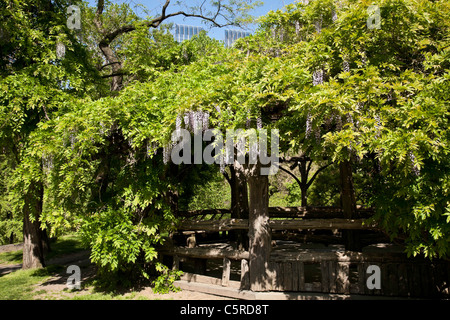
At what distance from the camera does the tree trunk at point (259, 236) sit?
6.59 metres

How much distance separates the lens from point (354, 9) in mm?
5180

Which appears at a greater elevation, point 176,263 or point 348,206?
point 348,206

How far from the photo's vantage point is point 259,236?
667 cm

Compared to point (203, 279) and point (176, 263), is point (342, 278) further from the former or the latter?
point (176, 263)

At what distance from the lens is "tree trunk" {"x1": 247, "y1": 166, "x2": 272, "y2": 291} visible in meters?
6.59

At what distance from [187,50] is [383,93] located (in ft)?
20.3

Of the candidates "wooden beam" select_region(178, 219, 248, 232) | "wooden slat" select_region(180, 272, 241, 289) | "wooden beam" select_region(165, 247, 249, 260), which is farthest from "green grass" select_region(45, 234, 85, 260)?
"wooden slat" select_region(180, 272, 241, 289)

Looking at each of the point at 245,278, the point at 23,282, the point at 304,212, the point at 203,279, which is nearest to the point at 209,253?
the point at 203,279

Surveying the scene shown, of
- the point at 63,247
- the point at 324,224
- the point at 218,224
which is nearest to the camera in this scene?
the point at 324,224

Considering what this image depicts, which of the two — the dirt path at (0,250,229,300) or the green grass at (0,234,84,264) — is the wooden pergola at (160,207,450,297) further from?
the green grass at (0,234,84,264)

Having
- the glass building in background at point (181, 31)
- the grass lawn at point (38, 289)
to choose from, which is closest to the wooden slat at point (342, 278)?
the grass lawn at point (38, 289)

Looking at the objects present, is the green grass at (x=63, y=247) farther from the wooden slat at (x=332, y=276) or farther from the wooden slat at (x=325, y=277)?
the wooden slat at (x=332, y=276)
